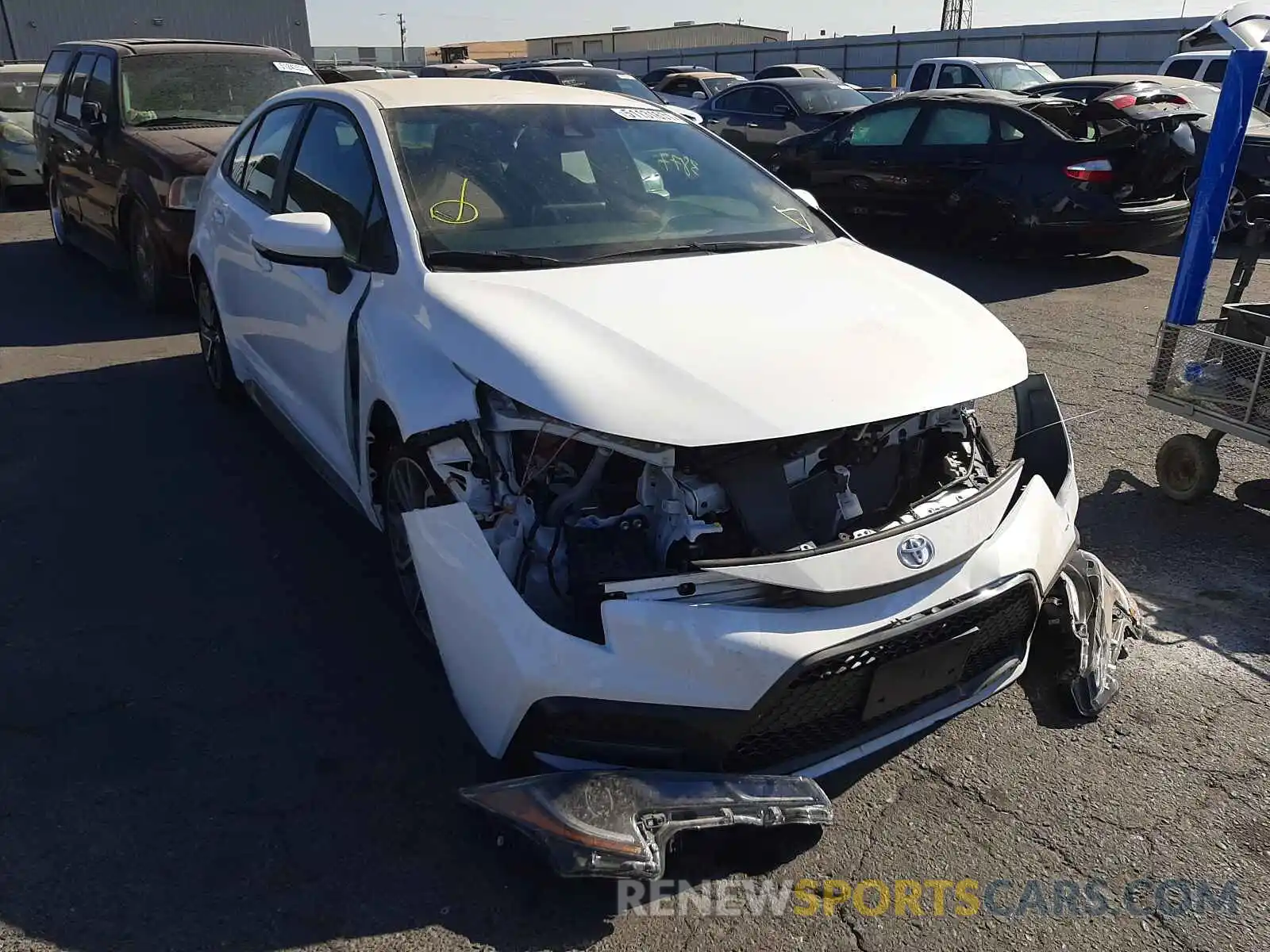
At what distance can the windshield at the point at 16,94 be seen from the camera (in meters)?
12.9

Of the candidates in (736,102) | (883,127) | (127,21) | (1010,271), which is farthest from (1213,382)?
(127,21)

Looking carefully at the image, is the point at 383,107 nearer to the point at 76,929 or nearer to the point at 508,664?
the point at 508,664

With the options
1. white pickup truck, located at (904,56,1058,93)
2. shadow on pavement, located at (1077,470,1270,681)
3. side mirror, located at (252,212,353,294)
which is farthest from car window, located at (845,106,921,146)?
side mirror, located at (252,212,353,294)

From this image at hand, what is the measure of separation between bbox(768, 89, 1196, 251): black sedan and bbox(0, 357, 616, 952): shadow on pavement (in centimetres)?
697

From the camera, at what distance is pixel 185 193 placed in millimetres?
6836

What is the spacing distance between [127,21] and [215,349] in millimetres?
32476

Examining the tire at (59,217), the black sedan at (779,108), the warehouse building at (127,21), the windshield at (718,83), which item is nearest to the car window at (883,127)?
the black sedan at (779,108)

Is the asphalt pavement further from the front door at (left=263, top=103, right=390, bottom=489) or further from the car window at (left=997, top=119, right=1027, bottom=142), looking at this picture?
the car window at (left=997, top=119, right=1027, bottom=142)

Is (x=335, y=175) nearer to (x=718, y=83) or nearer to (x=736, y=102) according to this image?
(x=736, y=102)

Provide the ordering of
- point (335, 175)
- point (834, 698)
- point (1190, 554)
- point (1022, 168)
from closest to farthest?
point (834, 698), point (335, 175), point (1190, 554), point (1022, 168)

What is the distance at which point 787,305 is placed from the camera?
307 cm

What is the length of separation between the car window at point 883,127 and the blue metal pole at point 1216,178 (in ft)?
19.5

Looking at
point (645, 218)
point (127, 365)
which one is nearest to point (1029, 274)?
point (645, 218)

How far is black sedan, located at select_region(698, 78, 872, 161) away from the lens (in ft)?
47.0
